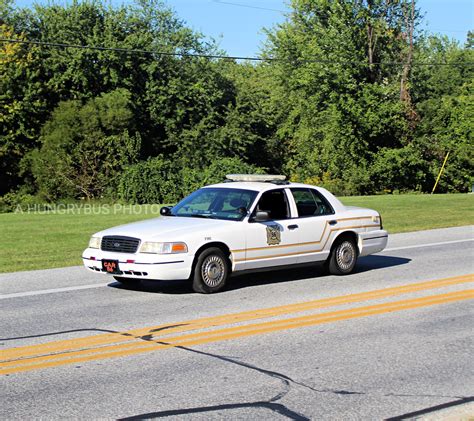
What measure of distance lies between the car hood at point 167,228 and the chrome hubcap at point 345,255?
2.33 meters

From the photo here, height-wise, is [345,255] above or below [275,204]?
below

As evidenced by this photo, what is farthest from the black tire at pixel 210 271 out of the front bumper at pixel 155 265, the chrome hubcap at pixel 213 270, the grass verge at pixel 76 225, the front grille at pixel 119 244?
the grass verge at pixel 76 225

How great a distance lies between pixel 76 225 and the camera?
78.0 feet

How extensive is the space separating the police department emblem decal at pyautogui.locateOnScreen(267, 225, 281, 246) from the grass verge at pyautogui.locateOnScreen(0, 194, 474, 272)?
4.57 metres

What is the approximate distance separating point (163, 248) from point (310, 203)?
3138 millimetres

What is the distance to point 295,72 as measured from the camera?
60.9m

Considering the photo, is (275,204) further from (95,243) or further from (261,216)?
(95,243)

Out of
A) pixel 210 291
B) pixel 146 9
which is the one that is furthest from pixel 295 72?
pixel 210 291

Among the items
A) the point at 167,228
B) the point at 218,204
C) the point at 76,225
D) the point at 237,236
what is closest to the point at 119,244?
A: the point at 167,228

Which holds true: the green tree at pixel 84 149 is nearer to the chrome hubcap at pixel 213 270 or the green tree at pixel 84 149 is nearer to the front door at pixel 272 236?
the front door at pixel 272 236

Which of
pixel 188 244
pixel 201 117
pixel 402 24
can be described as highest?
pixel 402 24

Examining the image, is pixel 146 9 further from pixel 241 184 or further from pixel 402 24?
pixel 241 184

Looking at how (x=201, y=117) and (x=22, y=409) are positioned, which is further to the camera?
(x=201, y=117)

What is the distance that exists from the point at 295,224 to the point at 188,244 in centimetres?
217
